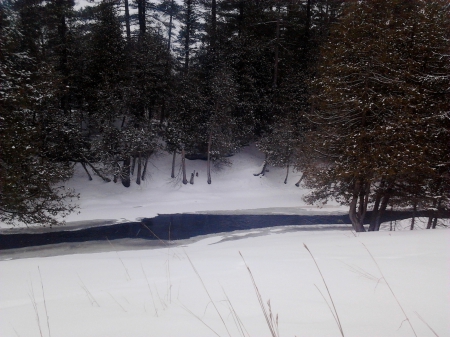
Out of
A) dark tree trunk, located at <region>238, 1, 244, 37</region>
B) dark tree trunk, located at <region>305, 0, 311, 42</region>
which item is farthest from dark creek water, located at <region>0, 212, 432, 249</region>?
dark tree trunk, located at <region>238, 1, 244, 37</region>

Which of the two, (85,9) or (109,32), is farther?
(85,9)

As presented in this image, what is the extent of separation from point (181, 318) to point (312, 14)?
32.1 metres

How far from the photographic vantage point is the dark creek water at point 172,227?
14094mm

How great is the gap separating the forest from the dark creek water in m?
1.77

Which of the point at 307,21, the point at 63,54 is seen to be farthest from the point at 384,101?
the point at 307,21

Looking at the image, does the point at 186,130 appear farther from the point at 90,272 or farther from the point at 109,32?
the point at 90,272

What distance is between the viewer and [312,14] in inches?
1142

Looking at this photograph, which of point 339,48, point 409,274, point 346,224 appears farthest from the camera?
point 346,224

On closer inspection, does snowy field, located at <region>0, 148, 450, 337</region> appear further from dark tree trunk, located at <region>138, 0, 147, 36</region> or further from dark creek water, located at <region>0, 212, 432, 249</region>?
dark tree trunk, located at <region>138, 0, 147, 36</region>

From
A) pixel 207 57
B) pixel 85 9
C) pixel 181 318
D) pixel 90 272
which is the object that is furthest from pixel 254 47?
pixel 181 318

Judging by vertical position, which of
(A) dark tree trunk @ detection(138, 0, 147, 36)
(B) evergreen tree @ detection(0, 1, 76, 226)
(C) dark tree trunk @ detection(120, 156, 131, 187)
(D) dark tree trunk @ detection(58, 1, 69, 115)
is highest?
(A) dark tree trunk @ detection(138, 0, 147, 36)

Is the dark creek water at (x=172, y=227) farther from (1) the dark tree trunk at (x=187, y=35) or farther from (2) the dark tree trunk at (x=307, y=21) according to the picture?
(2) the dark tree trunk at (x=307, y=21)

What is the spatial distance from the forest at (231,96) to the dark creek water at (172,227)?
5.81ft

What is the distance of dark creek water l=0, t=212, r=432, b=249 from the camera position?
555 inches
